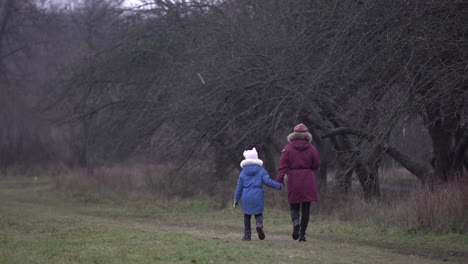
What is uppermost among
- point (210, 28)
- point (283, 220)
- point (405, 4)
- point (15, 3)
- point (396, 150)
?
point (15, 3)

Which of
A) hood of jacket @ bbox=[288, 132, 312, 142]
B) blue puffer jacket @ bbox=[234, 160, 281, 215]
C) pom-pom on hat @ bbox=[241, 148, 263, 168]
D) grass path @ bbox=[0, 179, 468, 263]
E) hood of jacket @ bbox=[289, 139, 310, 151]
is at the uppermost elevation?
hood of jacket @ bbox=[288, 132, 312, 142]

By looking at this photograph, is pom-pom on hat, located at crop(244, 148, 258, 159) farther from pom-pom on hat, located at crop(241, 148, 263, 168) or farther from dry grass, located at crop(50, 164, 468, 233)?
dry grass, located at crop(50, 164, 468, 233)

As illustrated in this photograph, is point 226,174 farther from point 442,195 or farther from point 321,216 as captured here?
point 442,195

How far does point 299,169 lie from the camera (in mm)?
11750

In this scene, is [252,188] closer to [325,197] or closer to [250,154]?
[250,154]

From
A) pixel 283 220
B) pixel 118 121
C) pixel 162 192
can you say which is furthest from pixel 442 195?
pixel 118 121

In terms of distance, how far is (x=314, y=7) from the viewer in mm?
17000

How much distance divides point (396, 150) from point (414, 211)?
5.31 metres

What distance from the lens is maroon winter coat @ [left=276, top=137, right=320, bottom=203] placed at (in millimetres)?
11711

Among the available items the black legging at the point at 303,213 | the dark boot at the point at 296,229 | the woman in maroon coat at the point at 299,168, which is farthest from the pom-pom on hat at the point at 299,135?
the dark boot at the point at 296,229

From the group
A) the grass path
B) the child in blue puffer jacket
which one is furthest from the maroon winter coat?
the grass path

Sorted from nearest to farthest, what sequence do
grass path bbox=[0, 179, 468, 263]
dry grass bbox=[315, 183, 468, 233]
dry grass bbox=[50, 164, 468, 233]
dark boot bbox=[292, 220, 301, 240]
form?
grass path bbox=[0, 179, 468, 263]
dark boot bbox=[292, 220, 301, 240]
dry grass bbox=[315, 183, 468, 233]
dry grass bbox=[50, 164, 468, 233]

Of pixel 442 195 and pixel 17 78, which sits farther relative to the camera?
pixel 17 78

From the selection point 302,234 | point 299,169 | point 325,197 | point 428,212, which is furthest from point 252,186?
point 325,197
